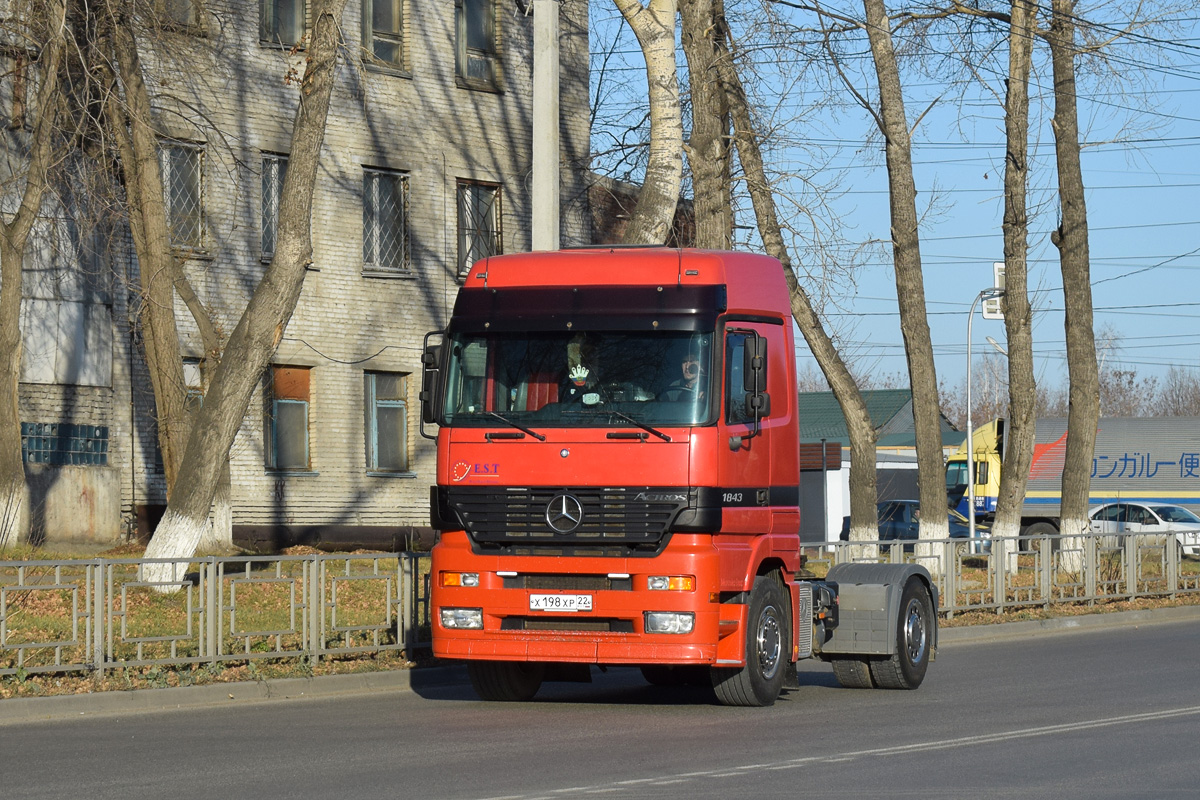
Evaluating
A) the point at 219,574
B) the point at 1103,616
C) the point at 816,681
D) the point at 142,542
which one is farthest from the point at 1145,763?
the point at 142,542

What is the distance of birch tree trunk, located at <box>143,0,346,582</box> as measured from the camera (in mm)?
17734

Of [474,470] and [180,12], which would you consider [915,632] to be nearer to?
[474,470]

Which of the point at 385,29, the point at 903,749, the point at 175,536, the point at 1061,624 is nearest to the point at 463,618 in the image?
the point at 903,749

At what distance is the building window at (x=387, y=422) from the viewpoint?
30969mm

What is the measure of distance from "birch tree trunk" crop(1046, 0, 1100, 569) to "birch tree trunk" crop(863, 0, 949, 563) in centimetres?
432

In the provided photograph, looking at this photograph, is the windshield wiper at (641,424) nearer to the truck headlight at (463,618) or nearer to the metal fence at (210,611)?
the truck headlight at (463,618)

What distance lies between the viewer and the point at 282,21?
96.9ft

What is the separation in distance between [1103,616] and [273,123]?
1599 cm

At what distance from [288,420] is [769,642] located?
17.9m

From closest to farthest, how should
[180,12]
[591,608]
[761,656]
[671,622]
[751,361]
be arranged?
[671,622]
[591,608]
[751,361]
[761,656]
[180,12]

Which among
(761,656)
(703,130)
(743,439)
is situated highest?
(703,130)

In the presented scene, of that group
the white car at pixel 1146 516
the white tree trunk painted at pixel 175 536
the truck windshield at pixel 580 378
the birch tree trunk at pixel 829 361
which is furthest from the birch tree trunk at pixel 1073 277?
the truck windshield at pixel 580 378

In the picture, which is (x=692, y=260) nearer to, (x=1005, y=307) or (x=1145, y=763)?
(x=1145, y=763)

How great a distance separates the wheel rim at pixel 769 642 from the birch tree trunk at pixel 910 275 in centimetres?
1369
